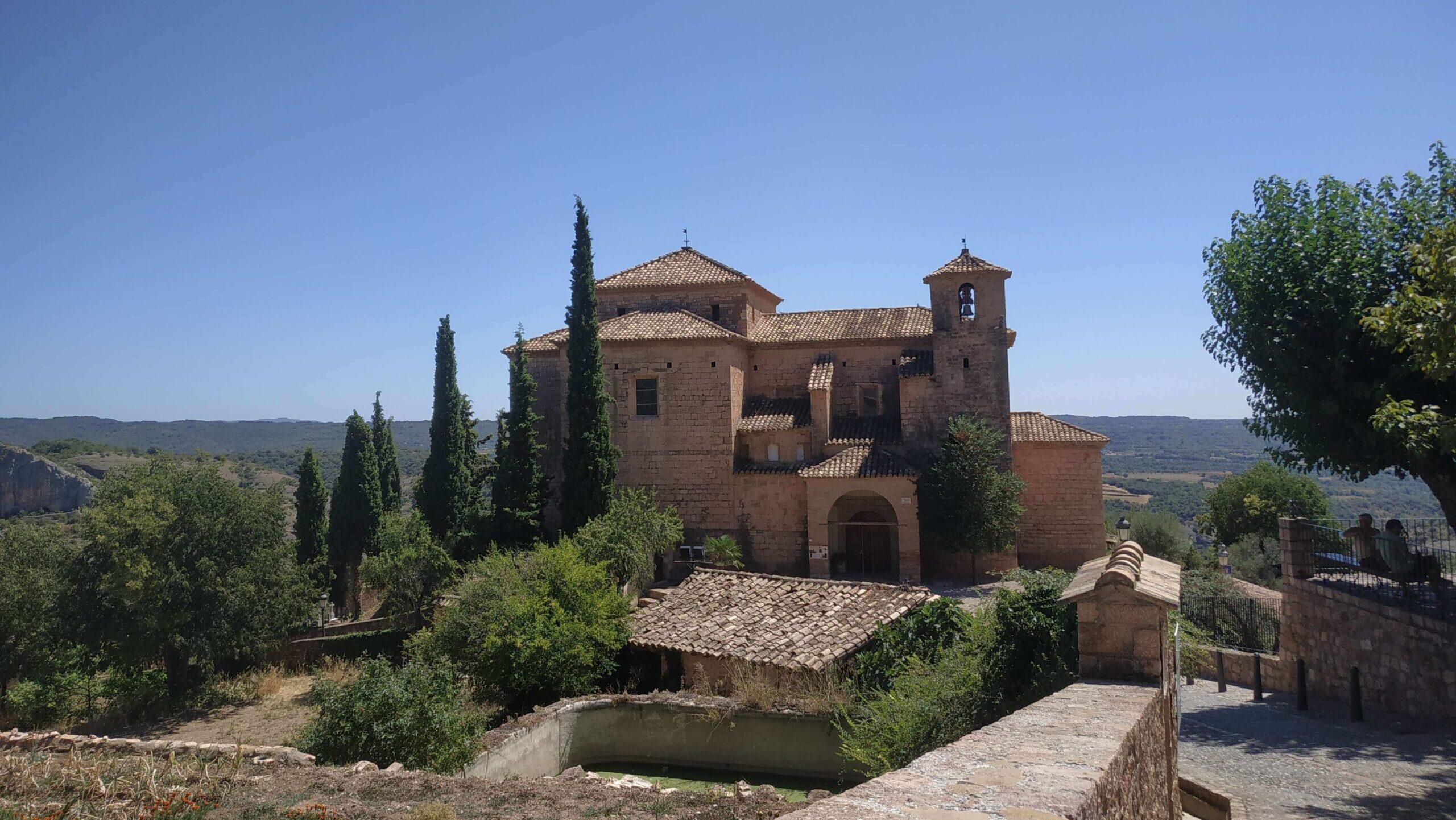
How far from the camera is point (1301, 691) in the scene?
13.7 metres

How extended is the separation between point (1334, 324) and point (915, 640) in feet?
28.8

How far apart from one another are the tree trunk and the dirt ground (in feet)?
66.9

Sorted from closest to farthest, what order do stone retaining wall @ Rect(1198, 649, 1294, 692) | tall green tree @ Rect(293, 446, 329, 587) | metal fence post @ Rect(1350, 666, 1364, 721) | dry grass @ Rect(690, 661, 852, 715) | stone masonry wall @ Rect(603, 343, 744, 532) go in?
dry grass @ Rect(690, 661, 852, 715) → metal fence post @ Rect(1350, 666, 1364, 721) → stone retaining wall @ Rect(1198, 649, 1294, 692) → stone masonry wall @ Rect(603, 343, 744, 532) → tall green tree @ Rect(293, 446, 329, 587)

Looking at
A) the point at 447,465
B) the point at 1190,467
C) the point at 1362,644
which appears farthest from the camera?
the point at 1190,467

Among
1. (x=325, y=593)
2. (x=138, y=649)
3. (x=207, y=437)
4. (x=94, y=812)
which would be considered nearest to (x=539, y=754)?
(x=94, y=812)

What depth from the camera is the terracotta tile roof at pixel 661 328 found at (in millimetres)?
24594

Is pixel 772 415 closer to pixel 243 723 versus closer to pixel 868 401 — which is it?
pixel 868 401

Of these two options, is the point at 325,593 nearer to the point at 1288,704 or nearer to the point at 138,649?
the point at 138,649

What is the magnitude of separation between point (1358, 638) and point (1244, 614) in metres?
5.55

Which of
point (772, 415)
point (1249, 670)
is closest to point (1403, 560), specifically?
point (1249, 670)

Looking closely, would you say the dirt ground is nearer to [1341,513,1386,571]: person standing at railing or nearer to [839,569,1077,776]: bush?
[839,569,1077,776]: bush

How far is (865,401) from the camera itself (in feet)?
85.3

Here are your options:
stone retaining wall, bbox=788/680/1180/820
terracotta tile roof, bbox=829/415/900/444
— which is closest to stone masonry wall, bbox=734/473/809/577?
terracotta tile roof, bbox=829/415/900/444

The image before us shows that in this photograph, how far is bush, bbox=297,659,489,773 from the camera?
978cm
